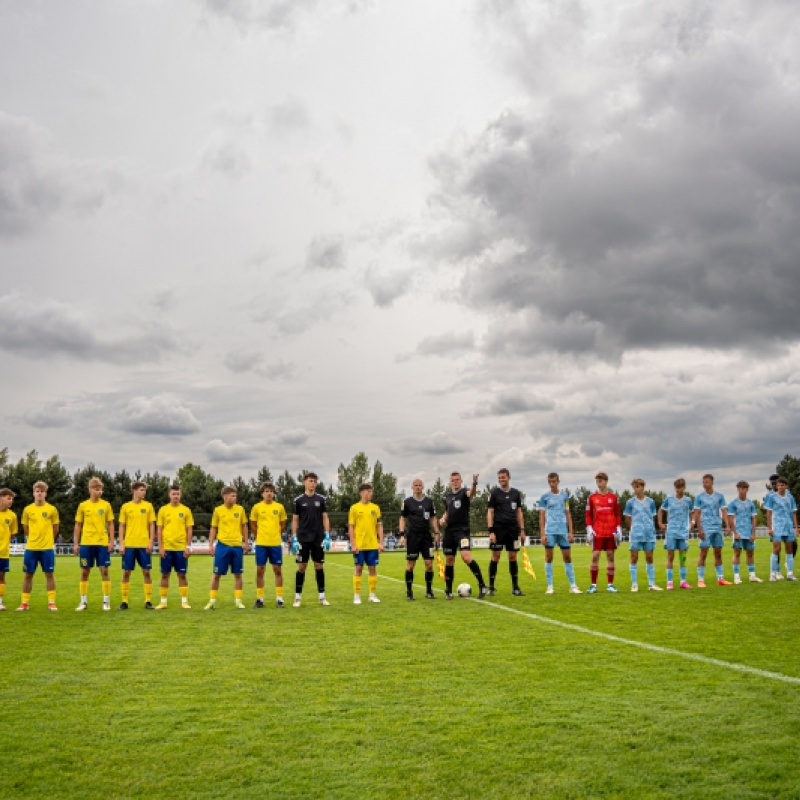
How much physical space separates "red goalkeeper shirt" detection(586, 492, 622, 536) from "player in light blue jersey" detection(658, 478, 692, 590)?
1.08 meters

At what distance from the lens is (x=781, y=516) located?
17391mm

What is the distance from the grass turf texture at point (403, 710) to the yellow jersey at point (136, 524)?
2.95m

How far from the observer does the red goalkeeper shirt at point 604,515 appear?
49.8 feet

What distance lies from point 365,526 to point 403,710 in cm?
854

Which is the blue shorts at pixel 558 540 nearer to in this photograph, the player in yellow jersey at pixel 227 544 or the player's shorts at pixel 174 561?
the player in yellow jersey at pixel 227 544

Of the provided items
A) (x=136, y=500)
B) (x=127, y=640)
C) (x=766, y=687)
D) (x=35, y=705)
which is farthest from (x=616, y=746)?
(x=136, y=500)

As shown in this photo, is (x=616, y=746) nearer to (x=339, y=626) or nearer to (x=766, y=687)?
(x=766, y=687)

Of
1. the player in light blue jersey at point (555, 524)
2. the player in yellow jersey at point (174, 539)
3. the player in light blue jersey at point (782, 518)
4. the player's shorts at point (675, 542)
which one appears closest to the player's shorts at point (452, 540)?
→ the player in light blue jersey at point (555, 524)

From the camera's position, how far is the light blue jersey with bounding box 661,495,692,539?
52.5 feet

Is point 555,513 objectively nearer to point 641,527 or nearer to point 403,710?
point 641,527

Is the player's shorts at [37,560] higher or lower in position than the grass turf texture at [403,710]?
higher

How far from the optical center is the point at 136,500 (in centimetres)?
1431

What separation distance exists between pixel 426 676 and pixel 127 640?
4743mm

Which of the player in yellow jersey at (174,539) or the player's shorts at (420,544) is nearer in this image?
the player in yellow jersey at (174,539)
